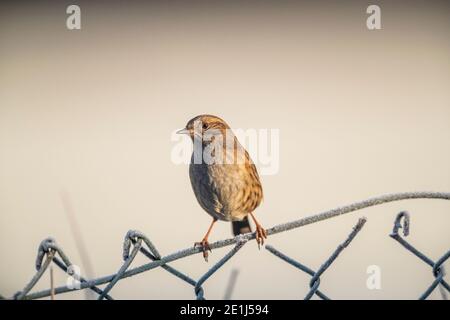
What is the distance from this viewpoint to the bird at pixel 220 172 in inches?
131

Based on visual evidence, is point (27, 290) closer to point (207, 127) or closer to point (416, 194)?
point (416, 194)

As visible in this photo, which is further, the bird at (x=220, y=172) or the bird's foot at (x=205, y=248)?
the bird at (x=220, y=172)

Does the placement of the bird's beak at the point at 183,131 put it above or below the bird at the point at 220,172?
above

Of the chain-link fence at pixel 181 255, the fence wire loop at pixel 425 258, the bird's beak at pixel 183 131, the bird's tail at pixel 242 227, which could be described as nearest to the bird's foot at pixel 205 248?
the chain-link fence at pixel 181 255

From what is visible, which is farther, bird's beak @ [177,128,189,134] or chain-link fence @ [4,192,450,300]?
bird's beak @ [177,128,189,134]

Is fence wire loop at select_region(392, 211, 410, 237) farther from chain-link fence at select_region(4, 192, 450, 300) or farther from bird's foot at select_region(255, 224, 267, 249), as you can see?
bird's foot at select_region(255, 224, 267, 249)

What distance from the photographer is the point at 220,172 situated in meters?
3.33

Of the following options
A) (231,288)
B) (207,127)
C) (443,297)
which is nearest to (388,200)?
(443,297)

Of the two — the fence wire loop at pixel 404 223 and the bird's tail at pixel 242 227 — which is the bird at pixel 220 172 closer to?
the bird's tail at pixel 242 227

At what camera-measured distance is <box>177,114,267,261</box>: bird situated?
3.33 metres

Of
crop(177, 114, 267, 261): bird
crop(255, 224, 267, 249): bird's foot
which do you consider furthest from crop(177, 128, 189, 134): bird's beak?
crop(255, 224, 267, 249): bird's foot

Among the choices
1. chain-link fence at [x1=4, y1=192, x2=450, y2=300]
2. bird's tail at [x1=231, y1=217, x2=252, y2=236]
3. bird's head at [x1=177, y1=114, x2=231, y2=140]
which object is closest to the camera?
chain-link fence at [x1=4, y1=192, x2=450, y2=300]

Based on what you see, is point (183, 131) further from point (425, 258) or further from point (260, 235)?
point (425, 258)
